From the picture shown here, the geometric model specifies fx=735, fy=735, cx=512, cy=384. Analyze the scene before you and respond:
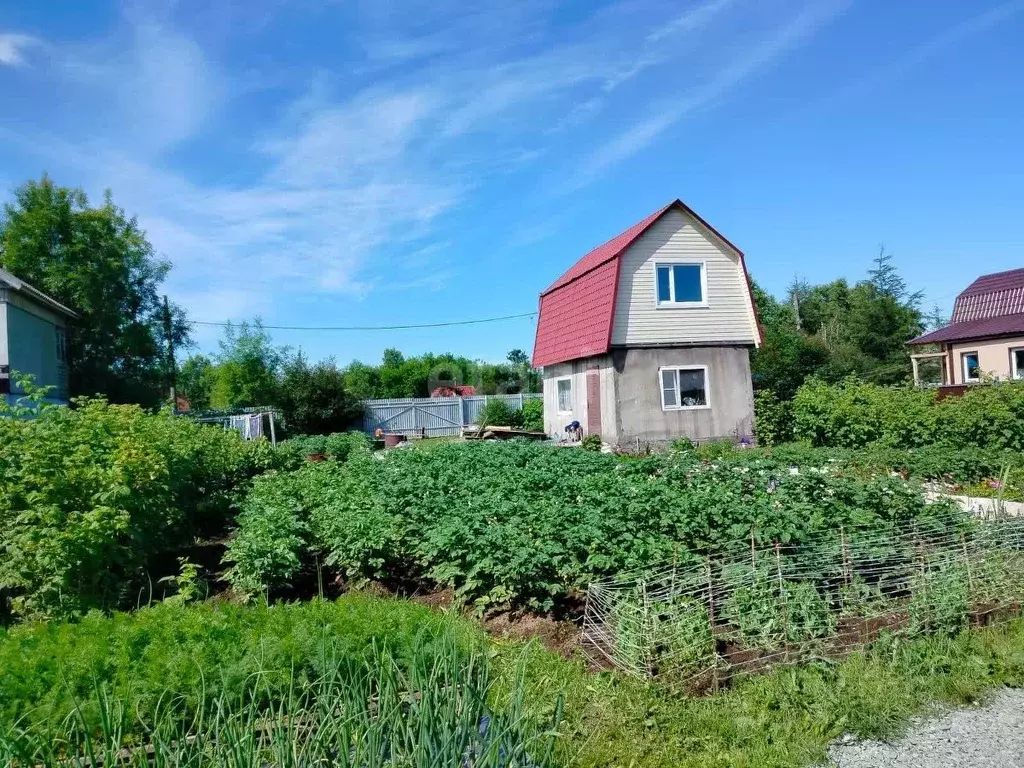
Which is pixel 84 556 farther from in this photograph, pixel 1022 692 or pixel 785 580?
pixel 1022 692

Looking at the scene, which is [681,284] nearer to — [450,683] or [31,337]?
[450,683]

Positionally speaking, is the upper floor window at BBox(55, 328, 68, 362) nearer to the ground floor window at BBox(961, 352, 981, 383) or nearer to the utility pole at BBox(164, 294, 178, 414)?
the utility pole at BBox(164, 294, 178, 414)

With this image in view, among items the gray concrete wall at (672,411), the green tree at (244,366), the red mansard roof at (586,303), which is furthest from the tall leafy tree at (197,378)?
the gray concrete wall at (672,411)

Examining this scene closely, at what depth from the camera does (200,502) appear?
9719 mm

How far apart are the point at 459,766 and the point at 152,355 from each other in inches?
1250

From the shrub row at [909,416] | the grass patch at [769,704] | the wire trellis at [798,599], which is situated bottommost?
the grass patch at [769,704]

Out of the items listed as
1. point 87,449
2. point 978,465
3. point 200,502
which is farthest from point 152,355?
point 978,465

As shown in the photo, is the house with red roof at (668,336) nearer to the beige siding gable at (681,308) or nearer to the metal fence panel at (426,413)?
the beige siding gable at (681,308)

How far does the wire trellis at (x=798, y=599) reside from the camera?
421 cm

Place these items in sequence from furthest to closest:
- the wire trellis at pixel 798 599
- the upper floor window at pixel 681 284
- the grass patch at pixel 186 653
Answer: the upper floor window at pixel 681 284 → the wire trellis at pixel 798 599 → the grass patch at pixel 186 653

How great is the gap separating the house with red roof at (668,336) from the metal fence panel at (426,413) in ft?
41.1

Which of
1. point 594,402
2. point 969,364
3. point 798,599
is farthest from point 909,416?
point 969,364

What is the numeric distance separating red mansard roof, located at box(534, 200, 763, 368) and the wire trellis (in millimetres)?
12713

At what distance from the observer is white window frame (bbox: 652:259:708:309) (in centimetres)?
1862
